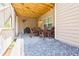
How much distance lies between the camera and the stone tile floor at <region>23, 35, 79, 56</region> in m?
3.12

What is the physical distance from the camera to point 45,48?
3.27m

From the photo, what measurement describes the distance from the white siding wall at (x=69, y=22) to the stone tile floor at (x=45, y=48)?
10.9 inches

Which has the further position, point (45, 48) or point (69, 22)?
point (69, 22)

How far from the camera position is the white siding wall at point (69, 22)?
361cm

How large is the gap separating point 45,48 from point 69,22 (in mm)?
981

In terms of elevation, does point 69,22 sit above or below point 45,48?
above

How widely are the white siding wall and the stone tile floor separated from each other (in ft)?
0.91

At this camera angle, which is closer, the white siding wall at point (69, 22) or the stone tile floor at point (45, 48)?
the stone tile floor at point (45, 48)

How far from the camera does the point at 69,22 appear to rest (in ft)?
12.6

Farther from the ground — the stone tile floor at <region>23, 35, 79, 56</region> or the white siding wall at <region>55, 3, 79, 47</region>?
the white siding wall at <region>55, 3, 79, 47</region>

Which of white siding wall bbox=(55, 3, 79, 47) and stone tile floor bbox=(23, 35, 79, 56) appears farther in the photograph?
white siding wall bbox=(55, 3, 79, 47)

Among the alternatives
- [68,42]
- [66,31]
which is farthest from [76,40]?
[66,31]

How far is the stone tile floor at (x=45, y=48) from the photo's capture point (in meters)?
3.12

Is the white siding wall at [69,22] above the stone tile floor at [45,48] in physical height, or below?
above
